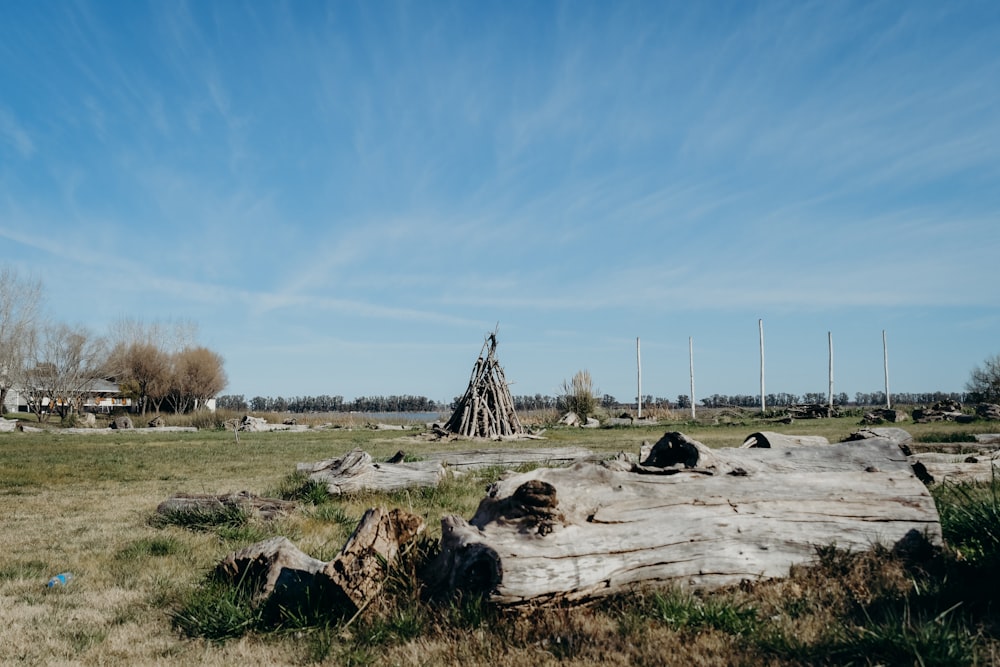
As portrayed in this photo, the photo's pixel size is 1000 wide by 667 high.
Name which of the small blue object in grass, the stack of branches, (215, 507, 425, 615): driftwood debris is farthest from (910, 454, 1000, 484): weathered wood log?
the stack of branches

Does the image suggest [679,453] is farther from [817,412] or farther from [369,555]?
[817,412]

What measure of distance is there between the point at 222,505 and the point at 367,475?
2103 mm

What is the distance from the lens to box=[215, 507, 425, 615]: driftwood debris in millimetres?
4184

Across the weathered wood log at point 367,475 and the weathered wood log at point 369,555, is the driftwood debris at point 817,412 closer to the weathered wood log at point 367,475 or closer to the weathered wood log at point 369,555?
the weathered wood log at point 367,475

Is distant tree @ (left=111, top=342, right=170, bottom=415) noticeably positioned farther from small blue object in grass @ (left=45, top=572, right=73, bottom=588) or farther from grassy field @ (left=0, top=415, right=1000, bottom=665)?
small blue object in grass @ (left=45, top=572, right=73, bottom=588)

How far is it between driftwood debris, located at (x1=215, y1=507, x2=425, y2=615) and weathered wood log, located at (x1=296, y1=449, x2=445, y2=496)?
3.85 m

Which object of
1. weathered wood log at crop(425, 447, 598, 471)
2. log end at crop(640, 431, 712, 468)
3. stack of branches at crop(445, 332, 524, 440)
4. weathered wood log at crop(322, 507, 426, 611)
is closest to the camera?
weathered wood log at crop(322, 507, 426, 611)

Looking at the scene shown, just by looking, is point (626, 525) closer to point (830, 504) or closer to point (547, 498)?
point (547, 498)

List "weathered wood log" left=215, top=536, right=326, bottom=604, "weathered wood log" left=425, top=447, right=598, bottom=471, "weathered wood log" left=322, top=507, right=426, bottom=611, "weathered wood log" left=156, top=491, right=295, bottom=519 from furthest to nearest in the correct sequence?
"weathered wood log" left=425, top=447, right=598, bottom=471
"weathered wood log" left=156, top=491, right=295, bottom=519
"weathered wood log" left=215, top=536, right=326, bottom=604
"weathered wood log" left=322, top=507, right=426, bottom=611

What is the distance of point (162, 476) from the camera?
41.1 ft

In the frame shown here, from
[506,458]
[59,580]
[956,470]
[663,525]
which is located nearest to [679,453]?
[663,525]

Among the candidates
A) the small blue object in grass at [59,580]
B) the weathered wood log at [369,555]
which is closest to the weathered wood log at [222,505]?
the small blue object in grass at [59,580]

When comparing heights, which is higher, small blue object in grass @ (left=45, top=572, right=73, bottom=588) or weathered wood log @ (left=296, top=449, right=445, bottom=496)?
weathered wood log @ (left=296, top=449, right=445, bottom=496)

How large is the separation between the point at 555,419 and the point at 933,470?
25085 millimetres
